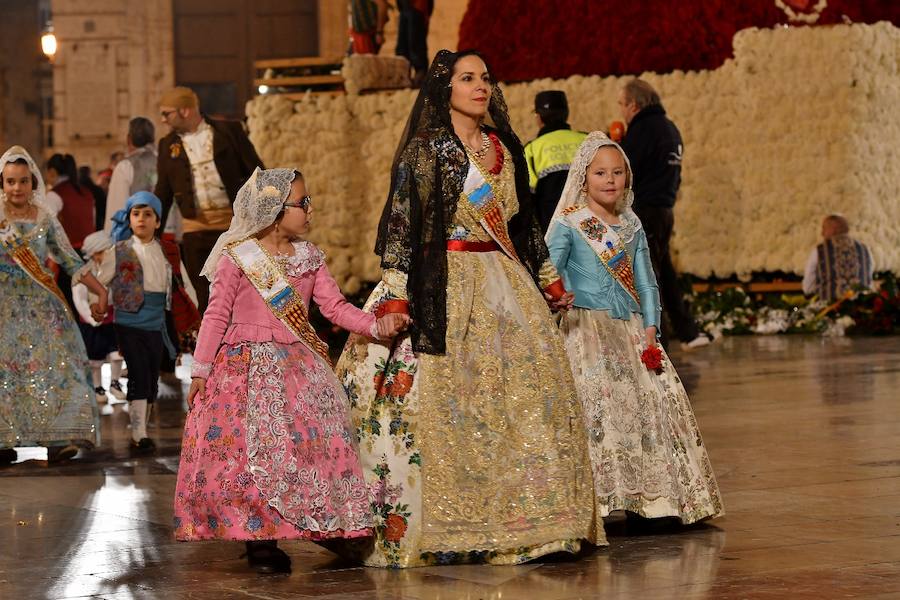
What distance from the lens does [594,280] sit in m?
6.69

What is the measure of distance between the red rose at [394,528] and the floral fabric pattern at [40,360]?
3522mm

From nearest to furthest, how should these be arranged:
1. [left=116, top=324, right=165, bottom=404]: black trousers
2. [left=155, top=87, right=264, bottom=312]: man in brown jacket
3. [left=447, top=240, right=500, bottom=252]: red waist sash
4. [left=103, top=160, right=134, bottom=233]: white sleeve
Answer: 1. [left=447, top=240, right=500, bottom=252]: red waist sash
2. [left=116, top=324, right=165, bottom=404]: black trousers
3. [left=155, top=87, right=264, bottom=312]: man in brown jacket
4. [left=103, top=160, right=134, bottom=233]: white sleeve

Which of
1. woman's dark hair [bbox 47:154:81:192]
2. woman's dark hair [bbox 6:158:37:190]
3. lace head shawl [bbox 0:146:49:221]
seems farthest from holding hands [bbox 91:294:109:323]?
woman's dark hair [bbox 47:154:81:192]

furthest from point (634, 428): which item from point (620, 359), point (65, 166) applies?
point (65, 166)

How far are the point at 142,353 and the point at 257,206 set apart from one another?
3.63 metres

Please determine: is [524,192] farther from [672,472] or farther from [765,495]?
[765,495]

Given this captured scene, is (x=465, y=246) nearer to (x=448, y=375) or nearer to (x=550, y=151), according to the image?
(x=448, y=375)

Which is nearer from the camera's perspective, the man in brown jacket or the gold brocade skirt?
the gold brocade skirt

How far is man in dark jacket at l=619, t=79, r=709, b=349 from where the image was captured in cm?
1145

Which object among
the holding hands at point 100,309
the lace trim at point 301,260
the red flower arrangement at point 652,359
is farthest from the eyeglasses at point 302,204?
the holding hands at point 100,309

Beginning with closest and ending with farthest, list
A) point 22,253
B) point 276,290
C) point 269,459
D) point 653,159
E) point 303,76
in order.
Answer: point 269,459 < point 276,290 < point 22,253 < point 653,159 < point 303,76

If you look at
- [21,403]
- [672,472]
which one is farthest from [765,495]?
[21,403]

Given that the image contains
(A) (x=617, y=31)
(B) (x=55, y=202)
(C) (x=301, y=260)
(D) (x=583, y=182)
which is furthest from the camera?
(A) (x=617, y=31)

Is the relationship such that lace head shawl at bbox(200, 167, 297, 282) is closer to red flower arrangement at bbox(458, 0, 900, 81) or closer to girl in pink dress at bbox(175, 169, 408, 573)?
girl in pink dress at bbox(175, 169, 408, 573)
